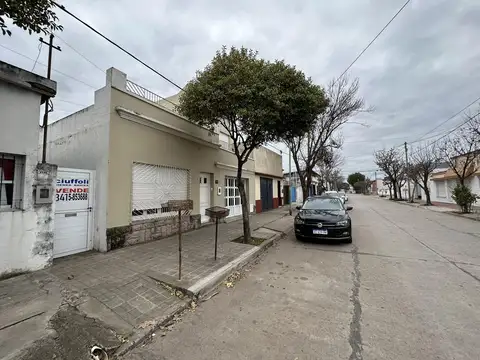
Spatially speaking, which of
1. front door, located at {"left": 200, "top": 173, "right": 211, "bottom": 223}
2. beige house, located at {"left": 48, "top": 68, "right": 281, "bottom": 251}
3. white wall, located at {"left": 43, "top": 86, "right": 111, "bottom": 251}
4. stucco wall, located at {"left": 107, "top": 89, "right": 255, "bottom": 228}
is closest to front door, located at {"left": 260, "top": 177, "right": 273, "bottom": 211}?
front door, located at {"left": 200, "top": 173, "right": 211, "bottom": 223}

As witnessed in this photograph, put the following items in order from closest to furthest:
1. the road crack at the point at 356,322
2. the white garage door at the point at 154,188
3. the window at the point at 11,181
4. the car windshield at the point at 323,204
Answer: the road crack at the point at 356,322
the window at the point at 11,181
the white garage door at the point at 154,188
the car windshield at the point at 323,204

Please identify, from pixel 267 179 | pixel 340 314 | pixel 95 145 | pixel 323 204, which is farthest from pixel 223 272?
pixel 267 179

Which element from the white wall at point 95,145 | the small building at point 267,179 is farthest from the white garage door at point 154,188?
the small building at point 267,179

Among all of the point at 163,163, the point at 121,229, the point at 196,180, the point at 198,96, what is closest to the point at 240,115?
the point at 198,96

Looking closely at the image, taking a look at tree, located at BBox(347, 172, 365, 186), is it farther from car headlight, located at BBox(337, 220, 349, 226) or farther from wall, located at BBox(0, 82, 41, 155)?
wall, located at BBox(0, 82, 41, 155)

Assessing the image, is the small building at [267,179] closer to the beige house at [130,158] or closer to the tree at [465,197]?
the beige house at [130,158]

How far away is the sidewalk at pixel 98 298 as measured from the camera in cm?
262

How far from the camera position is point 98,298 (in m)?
3.65

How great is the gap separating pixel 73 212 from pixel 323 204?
26.8ft

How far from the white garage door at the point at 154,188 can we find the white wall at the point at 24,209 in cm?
245

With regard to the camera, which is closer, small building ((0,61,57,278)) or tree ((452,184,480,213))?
small building ((0,61,57,278))

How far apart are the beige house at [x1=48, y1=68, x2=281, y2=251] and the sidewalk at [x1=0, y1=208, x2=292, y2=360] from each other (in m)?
1.07

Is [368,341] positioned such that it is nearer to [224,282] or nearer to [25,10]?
[224,282]

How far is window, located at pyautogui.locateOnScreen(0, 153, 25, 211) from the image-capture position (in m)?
4.47
